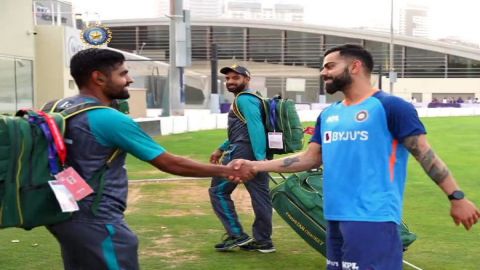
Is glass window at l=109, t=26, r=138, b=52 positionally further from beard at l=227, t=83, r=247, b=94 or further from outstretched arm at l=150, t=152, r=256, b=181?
outstretched arm at l=150, t=152, r=256, b=181

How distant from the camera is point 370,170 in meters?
3.45

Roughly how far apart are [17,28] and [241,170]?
2180 centimetres

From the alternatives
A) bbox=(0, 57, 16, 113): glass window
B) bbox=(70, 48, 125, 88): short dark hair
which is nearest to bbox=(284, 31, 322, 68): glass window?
bbox=(0, 57, 16, 113): glass window

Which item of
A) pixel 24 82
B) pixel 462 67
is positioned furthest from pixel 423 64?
pixel 24 82

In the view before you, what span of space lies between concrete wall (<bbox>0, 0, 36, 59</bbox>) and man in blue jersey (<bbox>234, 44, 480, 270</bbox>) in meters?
20.9

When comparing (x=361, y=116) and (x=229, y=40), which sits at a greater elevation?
(x=229, y=40)

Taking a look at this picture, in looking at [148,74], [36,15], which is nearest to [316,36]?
[148,74]

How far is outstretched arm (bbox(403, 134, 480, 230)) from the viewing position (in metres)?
3.43

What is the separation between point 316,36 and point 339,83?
80.1m

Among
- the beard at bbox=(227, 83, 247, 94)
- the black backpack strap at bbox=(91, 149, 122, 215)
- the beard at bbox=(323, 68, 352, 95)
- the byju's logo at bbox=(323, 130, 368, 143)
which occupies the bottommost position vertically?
the black backpack strap at bbox=(91, 149, 122, 215)

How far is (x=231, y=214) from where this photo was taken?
6.44m

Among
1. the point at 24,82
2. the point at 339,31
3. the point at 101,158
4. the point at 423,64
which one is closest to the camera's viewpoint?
the point at 101,158

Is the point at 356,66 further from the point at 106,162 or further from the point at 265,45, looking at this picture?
the point at 265,45

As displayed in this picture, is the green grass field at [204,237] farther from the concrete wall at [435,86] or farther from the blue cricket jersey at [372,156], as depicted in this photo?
the concrete wall at [435,86]
